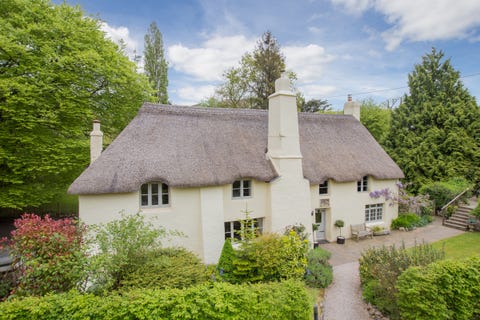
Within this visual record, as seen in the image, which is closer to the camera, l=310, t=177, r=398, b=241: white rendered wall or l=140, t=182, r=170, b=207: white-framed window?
l=140, t=182, r=170, b=207: white-framed window

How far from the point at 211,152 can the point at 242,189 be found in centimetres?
272

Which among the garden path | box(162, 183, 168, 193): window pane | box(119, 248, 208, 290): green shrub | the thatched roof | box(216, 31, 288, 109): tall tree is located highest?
box(216, 31, 288, 109): tall tree

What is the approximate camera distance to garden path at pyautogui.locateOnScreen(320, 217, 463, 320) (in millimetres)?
8133

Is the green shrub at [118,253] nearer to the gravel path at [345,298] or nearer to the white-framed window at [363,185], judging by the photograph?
the gravel path at [345,298]

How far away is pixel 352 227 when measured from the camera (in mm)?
15930

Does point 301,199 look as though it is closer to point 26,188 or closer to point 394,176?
point 394,176

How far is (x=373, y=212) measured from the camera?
17.1 meters

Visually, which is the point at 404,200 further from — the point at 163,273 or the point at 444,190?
the point at 163,273

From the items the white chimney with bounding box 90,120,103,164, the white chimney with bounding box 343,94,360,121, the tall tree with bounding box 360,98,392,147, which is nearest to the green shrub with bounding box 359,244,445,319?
the white chimney with bounding box 343,94,360,121

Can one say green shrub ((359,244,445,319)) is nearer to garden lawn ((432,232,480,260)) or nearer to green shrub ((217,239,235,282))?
green shrub ((217,239,235,282))

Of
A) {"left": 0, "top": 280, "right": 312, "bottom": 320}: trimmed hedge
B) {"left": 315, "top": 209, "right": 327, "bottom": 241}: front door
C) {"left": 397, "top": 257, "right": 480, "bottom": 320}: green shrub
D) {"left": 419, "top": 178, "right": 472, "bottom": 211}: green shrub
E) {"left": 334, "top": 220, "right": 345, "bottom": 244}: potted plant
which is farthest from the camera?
{"left": 419, "top": 178, "right": 472, "bottom": 211}: green shrub

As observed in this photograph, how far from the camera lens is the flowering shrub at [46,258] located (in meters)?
6.70

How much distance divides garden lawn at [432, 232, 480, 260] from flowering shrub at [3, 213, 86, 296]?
16.1 meters

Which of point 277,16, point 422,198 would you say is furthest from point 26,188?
point 422,198
